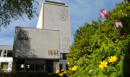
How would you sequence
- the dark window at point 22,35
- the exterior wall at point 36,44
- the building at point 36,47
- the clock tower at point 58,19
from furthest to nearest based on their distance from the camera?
the clock tower at point 58,19
the dark window at point 22,35
the building at point 36,47
the exterior wall at point 36,44

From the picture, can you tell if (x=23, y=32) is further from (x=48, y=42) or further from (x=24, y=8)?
(x=24, y=8)

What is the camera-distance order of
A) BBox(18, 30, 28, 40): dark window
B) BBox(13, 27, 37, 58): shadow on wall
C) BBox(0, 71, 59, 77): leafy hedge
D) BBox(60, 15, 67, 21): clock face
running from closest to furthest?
BBox(0, 71, 59, 77): leafy hedge, BBox(13, 27, 37, 58): shadow on wall, BBox(18, 30, 28, 40): dark window, BBox(60, 15, 67, 21): clock face

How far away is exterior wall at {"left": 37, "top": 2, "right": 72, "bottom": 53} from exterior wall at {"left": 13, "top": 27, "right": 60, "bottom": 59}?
16567mm

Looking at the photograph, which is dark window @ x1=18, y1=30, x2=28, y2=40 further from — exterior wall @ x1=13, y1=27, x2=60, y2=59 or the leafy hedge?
the leafy hedge

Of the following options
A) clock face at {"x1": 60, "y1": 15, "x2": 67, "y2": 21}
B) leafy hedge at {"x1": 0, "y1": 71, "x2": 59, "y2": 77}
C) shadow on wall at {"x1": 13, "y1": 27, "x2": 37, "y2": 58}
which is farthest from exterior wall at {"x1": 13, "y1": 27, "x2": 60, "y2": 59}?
clock face at {"x1": 60, "y1": 15, "x2": 67, "y2": 21}

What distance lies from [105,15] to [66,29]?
1381 inches

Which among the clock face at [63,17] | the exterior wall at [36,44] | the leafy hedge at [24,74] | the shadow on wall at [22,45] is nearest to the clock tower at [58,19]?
the clock face at [63,17]

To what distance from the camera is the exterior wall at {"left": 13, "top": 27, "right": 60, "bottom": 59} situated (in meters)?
17.0

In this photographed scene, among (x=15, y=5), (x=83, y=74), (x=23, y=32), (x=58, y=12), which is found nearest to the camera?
(x=83, y=74)

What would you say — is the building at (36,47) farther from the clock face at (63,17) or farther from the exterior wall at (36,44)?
the clock face at (63,17)

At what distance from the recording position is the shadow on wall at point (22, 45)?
16850 mm

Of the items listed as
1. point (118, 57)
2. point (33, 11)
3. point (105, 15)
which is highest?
point (33, 11)

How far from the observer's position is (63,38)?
36.2 m

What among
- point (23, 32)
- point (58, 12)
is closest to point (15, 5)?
point (23, 32)
